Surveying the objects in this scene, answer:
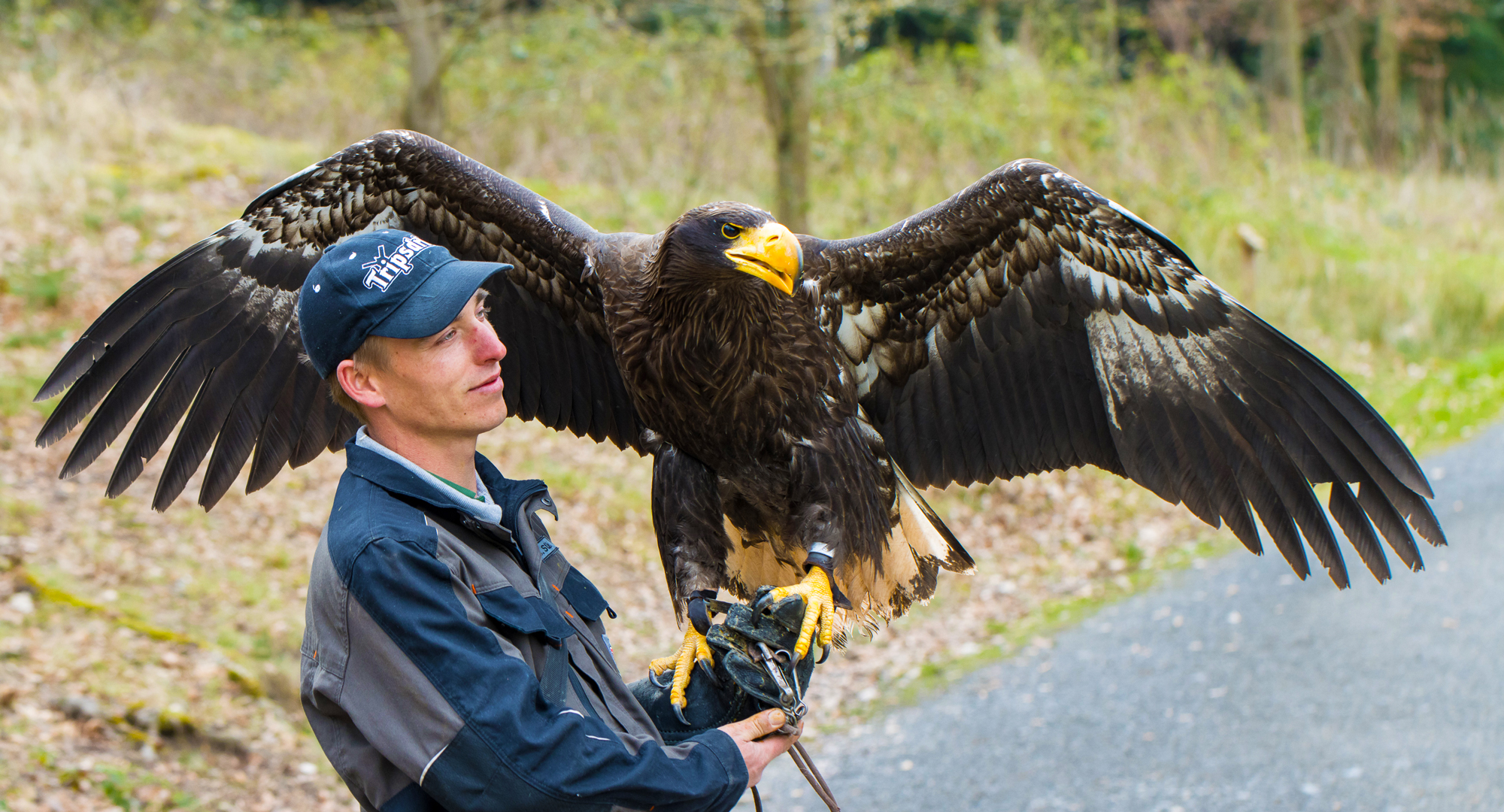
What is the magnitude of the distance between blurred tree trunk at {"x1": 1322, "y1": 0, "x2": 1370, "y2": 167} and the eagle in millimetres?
13334

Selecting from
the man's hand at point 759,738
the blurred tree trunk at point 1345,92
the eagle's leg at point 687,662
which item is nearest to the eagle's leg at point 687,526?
the eagle's leg at point 687,662

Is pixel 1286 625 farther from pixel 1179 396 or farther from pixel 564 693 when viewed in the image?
pixel 564 693

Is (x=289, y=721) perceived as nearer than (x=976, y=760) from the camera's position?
Yes

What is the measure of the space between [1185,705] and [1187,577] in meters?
1.69

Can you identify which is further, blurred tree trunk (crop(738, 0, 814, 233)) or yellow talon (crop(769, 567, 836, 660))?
blurred tree trunk (crop(738, 0, 814, 233))

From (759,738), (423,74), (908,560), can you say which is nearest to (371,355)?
(759,738)

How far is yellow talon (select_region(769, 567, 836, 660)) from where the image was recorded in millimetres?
2797

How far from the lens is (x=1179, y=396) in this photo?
3.51m

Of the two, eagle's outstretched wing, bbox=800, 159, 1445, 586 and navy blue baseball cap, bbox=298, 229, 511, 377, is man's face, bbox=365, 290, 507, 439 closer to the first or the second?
navy blue baseball cap, bbox=298, 229, 511, 377

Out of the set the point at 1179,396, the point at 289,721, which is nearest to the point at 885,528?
the point at 1179,396

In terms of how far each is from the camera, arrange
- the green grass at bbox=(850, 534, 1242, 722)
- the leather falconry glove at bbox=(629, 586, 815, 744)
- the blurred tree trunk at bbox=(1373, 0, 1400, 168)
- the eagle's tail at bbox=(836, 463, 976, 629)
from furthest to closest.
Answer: the blurred tree trunk at bbox=(1373, 0, 1400, 168) < the green grass at bbox=(850, 534, 1242, 722) < the eagle's tail at bbox=(836, 463, 976, 629) < the leather falconry glove at bbox=(629, 586, 815, 744)

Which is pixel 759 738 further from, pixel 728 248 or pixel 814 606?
pixel 728 248

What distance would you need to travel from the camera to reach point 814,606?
2.93 meters

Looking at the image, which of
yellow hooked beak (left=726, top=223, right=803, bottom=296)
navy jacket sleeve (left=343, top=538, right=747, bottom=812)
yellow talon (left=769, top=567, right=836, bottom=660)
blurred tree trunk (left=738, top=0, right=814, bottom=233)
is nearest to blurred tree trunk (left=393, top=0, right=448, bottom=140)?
blurred tree trunk (left=738, top=0, right=814, bottom=233)
